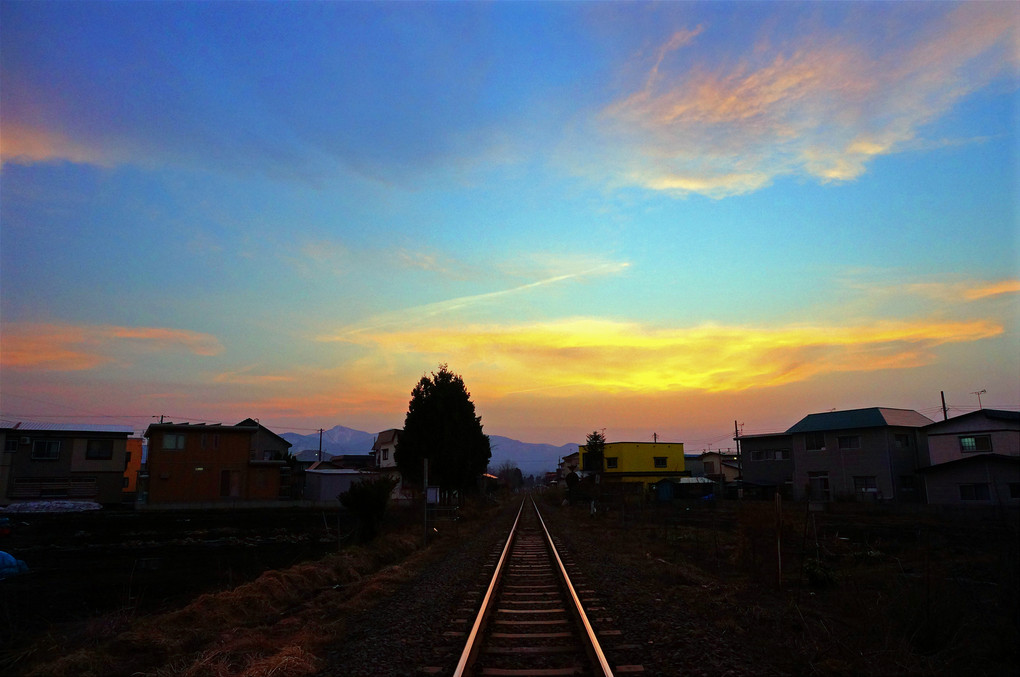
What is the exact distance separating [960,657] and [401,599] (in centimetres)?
808

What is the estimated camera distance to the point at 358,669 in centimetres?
662

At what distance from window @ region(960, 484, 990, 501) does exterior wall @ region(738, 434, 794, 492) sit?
591 inches

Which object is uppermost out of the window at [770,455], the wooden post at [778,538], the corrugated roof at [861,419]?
the corrugated roof at [861,419]

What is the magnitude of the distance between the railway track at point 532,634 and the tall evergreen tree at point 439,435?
25100mm

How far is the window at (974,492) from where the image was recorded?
3397 cm

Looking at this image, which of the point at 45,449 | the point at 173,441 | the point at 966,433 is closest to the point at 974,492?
the point at 966,433

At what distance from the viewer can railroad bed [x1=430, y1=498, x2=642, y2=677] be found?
627cm

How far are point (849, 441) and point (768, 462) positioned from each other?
32.4ft

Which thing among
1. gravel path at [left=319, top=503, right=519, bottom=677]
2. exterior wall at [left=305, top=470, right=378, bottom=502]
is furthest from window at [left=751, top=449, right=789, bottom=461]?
gravel path at [left=319, top=503, right=519, bottom=677]

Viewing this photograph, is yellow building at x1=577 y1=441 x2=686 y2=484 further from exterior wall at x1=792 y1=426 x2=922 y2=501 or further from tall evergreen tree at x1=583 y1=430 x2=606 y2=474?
exterior wall at x1=792 y1=426 x2=922 y2=501

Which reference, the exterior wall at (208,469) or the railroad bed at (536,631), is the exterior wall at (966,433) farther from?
the exterior wall at (208,469)

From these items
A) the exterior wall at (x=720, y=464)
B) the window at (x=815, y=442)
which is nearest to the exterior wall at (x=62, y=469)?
the window at (x=815, y=442)

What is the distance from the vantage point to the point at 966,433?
37969 mm

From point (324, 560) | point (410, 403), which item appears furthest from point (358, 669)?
point (410, 403)
